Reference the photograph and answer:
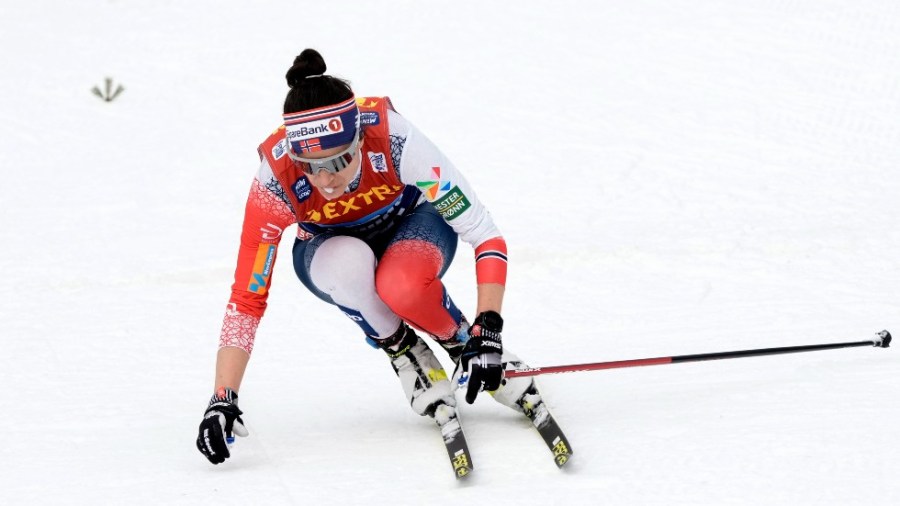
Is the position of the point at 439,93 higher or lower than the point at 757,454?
lower

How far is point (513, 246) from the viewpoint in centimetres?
632

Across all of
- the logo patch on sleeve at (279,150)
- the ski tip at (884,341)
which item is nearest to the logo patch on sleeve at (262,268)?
the logo patch on sleeve at (279,150)

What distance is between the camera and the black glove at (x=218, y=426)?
3225mm

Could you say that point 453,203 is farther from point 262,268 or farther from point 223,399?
point 223,399

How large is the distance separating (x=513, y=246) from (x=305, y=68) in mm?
3149

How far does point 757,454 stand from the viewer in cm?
318

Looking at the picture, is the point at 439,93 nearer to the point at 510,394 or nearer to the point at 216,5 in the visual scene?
the point at 216,5

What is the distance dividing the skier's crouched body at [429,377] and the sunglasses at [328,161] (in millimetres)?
688

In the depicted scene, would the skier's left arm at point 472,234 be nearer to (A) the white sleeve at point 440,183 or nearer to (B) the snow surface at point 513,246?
(A) the white sleeve at point 440,183

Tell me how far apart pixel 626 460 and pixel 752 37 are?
7.00m

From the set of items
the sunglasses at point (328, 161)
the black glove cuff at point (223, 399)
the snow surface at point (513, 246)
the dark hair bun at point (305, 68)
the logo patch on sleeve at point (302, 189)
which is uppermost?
the dark hair bun at point (305, 68)

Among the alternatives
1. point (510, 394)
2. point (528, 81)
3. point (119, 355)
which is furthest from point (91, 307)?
point (528, 81)

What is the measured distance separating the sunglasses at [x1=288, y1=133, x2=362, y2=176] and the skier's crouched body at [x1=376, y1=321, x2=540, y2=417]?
2.26 ft

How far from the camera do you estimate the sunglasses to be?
3.24 m
